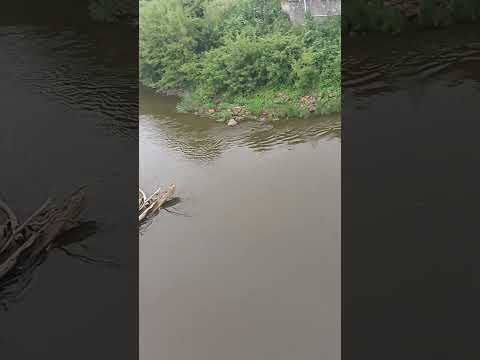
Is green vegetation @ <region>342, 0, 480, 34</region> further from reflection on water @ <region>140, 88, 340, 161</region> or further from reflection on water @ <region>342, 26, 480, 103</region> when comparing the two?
reflection on water @ <region>140, 88, 340, 161</region>

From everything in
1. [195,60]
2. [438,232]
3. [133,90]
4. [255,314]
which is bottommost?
[255,314]

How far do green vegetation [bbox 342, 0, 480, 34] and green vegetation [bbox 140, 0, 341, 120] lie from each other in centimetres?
81

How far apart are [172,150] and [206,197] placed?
41 centimetres

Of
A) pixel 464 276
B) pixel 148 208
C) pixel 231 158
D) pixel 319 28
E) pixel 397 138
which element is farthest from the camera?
pixel 319 28

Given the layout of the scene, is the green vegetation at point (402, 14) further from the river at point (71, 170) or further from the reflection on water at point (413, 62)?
the river at point (71, 170)

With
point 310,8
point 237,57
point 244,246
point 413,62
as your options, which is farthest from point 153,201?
point 310,8

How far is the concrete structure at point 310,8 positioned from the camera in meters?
2.81

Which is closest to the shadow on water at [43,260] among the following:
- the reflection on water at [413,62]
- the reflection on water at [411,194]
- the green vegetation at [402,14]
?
the reflection on water at [411,194]

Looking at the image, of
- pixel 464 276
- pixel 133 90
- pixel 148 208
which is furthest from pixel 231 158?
pixel 464 276

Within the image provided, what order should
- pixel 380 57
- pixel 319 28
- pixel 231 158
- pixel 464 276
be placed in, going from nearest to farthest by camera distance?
pixel 464 276, pixel 380 57, pixel 231 158, pixel 319 28

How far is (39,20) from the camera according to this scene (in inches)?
72.4

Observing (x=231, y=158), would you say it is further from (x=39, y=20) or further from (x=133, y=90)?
(x=39, y=20)

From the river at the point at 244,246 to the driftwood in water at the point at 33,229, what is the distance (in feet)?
1.71

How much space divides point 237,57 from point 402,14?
1320mm
